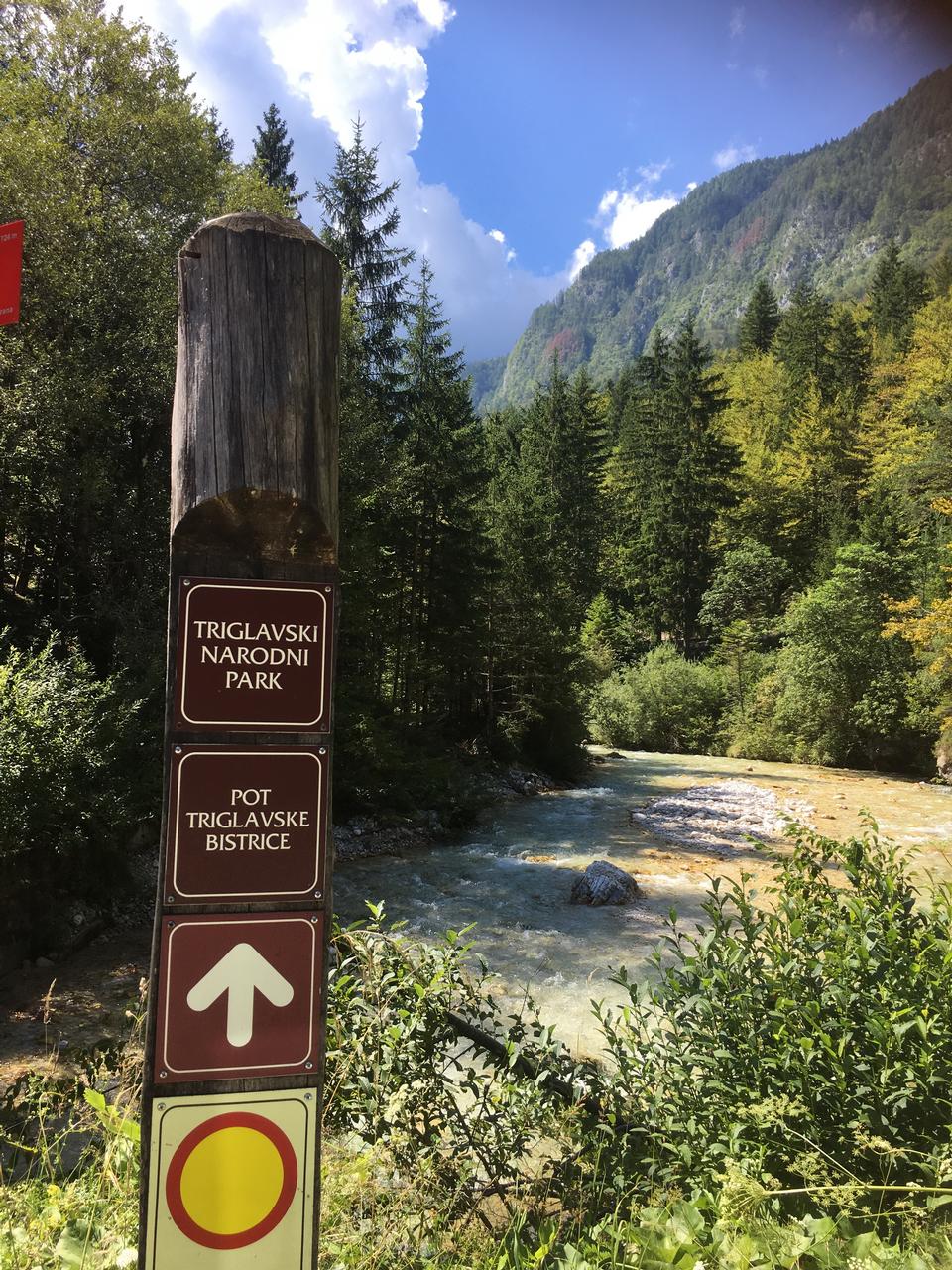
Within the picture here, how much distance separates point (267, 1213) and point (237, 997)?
430mm

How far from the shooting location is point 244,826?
1.56 m

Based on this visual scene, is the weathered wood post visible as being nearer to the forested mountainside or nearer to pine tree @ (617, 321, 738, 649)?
pine tree @ (617, 321, 738, 649)

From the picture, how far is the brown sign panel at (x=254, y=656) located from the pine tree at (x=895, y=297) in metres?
47.5

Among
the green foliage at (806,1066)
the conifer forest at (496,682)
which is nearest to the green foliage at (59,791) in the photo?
the conifer forest at (496,682)

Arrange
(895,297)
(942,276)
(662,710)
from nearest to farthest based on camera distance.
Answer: (662,710)
(895,297)
(942,276)

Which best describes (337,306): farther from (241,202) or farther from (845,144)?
(845,144)

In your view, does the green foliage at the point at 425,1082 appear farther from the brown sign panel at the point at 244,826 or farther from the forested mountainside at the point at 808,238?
the forested mountainside at the point at 808,238

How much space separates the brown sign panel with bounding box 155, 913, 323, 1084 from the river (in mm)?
2829

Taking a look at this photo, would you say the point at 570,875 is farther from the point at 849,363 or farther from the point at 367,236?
the point at 849,363

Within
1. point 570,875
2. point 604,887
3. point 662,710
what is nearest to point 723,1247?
point 604,887

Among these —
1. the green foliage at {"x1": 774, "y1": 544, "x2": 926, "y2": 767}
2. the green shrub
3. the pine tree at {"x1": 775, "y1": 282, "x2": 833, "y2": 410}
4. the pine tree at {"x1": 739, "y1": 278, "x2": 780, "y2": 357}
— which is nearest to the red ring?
the green foliage at {"x1": 774, "y1": 544, "x2": 926, "y2": 767}

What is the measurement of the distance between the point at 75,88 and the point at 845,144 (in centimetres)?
19650

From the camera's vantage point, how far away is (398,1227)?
7.14ft

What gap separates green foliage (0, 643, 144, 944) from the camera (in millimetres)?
6109
